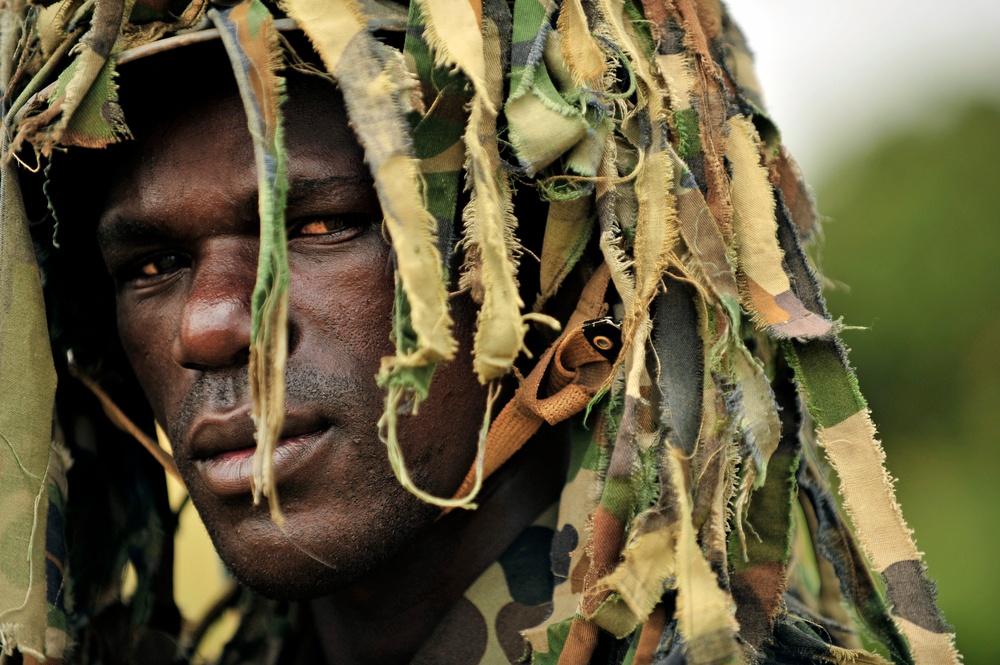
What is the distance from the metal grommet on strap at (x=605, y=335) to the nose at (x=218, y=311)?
0.55 metres

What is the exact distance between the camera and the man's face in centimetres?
157

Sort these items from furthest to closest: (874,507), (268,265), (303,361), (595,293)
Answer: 1. (595,293)
2. (303,361)
3. (874,507)
4. (268,265)

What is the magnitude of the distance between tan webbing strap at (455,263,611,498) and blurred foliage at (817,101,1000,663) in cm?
363

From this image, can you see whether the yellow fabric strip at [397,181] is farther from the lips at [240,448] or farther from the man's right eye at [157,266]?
the man's right eye at [157,266]

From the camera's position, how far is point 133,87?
171cm

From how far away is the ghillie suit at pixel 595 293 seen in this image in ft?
4.31

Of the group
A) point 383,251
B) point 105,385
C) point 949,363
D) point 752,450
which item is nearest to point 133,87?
point 383,251

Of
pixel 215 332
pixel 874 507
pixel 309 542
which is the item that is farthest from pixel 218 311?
pixel 874 507

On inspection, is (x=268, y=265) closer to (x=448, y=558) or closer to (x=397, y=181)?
(x=397, y=181)

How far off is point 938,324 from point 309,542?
5103mm

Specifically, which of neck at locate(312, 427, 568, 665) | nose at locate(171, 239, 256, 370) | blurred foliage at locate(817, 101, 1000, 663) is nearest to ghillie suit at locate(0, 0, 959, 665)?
neck at locate(312, 427, 568, 665)

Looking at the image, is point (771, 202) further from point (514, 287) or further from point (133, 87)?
point (133, 87)

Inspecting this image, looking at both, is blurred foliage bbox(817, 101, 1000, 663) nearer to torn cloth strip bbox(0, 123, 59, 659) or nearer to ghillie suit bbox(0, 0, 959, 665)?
ghillie suit bbox(0, 0, 959, 665)

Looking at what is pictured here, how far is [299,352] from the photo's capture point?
1.57 m
